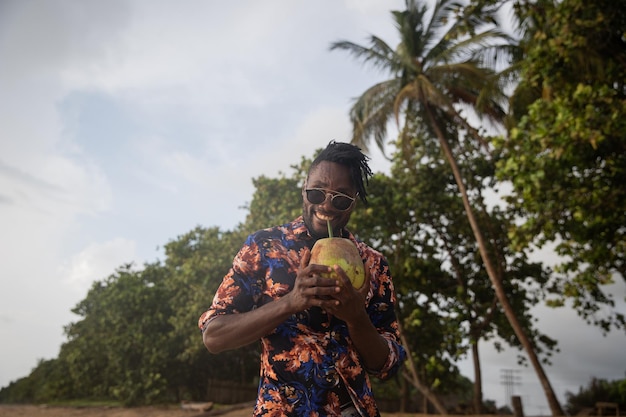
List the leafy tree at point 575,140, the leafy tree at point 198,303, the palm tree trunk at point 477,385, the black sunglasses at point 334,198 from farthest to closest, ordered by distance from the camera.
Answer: the leafy tree at point 198,303 → the palm tree trunk at point 477,385 → the leafy tree at point 575,140 → the black sunglasses at point 334,198

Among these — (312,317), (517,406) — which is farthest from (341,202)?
(517,406)

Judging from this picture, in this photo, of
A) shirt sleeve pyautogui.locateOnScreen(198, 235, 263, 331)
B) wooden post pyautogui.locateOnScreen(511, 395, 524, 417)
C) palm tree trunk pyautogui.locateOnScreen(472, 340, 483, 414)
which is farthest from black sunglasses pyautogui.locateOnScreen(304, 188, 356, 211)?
palm tree trunk pyautogui.locateOnScreen(472, 340, 483, 414)

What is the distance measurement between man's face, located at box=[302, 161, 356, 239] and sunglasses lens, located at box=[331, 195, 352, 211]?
0.01 meters

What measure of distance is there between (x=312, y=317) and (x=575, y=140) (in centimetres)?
881

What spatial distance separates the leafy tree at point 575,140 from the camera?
8961 mm

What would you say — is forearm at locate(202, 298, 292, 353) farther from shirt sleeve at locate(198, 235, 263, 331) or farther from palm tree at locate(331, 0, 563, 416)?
palm tree at locate(331, 0, 563, 416)

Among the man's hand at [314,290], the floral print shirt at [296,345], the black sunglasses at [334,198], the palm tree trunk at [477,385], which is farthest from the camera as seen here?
the palm tree trunk at [477,385]

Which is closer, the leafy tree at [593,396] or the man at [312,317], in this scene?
the man at [312,317]

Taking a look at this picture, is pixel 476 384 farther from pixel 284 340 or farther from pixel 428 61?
pixel 284 340

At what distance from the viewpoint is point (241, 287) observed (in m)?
1.97

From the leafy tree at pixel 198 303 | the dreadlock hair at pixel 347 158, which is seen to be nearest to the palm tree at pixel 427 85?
the leafy tree at pixel 198 303

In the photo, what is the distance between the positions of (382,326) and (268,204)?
15.7m

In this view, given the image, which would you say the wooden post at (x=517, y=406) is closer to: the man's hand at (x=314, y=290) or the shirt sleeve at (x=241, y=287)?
the shirt sleeve at (x=241, y=287)

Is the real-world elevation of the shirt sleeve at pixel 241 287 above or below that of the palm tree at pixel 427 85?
below
